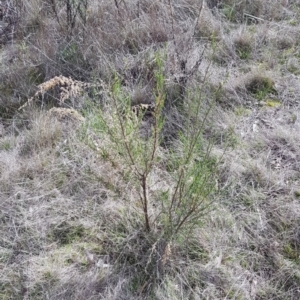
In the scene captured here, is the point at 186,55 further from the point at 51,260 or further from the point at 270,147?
the point at 51,260

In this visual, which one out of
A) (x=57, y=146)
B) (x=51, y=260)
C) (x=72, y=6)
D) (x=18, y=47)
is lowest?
(x=51, y=260)

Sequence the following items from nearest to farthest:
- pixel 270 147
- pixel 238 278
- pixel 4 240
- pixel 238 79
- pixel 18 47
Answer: pixel 238 278
pixel 4 240
pixel 270 147
pixel 238 79
pixel 18 47

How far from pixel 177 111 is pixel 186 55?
514mm

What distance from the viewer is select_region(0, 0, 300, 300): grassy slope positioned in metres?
1.86

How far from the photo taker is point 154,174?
7.47 ft

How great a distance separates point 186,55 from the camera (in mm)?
2924

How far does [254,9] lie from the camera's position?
141 inches

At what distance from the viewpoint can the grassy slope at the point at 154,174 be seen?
1.86m

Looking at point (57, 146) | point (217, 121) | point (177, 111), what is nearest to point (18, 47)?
point (57, 146)

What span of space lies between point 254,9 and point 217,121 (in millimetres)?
1547

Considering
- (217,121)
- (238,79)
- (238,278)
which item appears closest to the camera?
(238,278)

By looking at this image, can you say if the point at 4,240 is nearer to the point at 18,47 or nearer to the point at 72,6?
the point at 18,47

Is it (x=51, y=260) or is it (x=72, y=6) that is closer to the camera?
(x=51, y=260)

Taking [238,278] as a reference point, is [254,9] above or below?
above
